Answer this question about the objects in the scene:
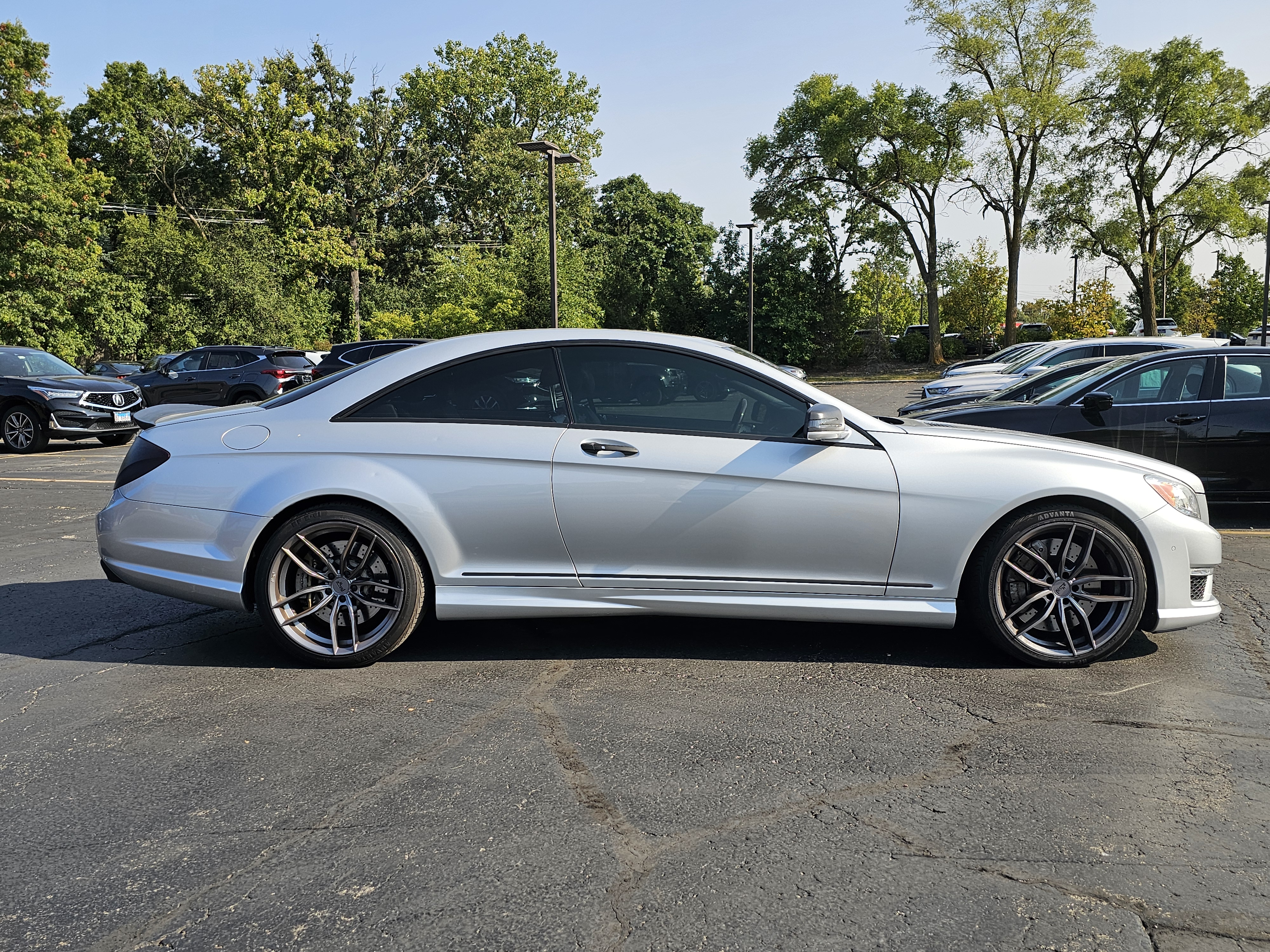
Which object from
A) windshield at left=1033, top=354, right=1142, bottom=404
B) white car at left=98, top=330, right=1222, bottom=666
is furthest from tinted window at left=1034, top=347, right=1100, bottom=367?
white car at left=98, top=330, right=1222, bottom=666

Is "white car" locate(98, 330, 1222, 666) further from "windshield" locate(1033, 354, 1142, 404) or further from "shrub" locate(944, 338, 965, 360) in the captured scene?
"shrub" locate(944, 338, 965, 360)

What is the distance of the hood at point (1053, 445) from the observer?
4629 millimetres

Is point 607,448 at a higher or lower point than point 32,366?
lower

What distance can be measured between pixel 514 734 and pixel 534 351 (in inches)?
70.6

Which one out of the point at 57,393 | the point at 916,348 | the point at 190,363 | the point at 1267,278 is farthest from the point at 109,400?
the point at 1267,278

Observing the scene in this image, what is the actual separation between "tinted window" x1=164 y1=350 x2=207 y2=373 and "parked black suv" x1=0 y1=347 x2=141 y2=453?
13.3ft

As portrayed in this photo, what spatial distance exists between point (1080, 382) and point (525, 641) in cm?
591

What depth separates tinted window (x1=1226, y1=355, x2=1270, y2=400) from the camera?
26.1 ft

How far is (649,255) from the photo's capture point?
53062mm

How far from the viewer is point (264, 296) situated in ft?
142

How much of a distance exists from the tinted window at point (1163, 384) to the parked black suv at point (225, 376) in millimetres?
16254

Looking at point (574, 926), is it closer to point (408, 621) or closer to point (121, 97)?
point (408, 621)

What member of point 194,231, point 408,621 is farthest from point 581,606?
point 194,231

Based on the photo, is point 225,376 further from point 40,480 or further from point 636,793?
point 636,793
